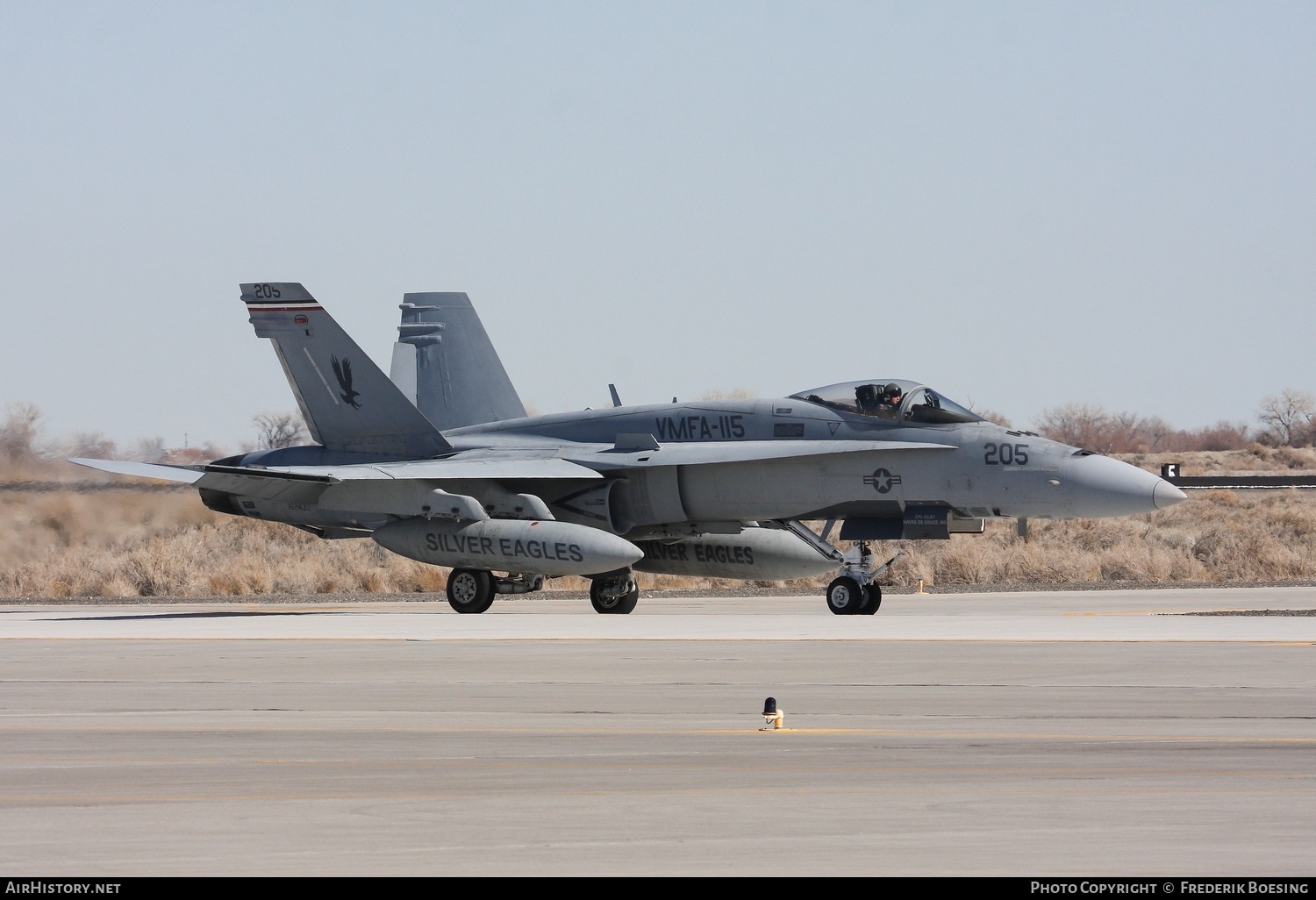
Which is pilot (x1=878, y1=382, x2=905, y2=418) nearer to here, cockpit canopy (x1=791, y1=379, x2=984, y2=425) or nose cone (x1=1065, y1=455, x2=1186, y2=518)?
cockpit canopy (x1=791, y1=379, x2=984, y2=425)

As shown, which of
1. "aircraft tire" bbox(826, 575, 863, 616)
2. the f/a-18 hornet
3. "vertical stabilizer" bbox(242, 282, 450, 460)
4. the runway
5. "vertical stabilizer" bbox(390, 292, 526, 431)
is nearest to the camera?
the runway

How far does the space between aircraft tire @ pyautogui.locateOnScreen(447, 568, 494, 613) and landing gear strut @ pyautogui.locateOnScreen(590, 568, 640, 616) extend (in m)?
1.46

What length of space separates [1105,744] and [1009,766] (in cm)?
105

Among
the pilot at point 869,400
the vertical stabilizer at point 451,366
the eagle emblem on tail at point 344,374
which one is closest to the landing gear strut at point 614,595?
the pilot at point 869,400

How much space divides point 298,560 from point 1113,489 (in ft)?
61.5

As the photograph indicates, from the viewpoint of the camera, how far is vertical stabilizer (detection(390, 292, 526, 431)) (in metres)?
31.1

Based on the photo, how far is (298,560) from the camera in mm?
35438

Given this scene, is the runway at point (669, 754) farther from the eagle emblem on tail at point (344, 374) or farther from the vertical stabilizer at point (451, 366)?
the vertical stabilizer at point (451, 366)

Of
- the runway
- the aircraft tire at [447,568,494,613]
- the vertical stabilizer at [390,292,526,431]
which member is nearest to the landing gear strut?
the aircraft tire at [447,568,494,613]

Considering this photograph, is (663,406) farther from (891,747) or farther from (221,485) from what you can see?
(891,747)

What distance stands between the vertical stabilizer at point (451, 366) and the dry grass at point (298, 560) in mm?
3549

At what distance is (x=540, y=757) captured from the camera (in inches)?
358

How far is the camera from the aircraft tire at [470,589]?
24641mm

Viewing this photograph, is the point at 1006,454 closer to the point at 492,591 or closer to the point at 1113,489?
the point at 1113,489
